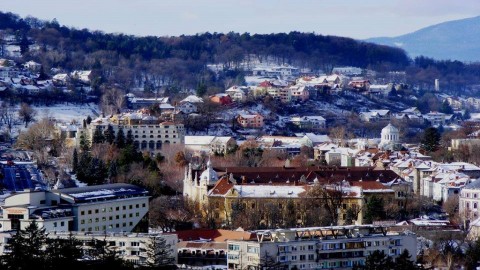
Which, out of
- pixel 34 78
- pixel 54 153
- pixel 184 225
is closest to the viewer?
pixel 184 225

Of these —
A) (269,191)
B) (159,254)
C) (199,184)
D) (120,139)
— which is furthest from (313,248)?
(120,139)

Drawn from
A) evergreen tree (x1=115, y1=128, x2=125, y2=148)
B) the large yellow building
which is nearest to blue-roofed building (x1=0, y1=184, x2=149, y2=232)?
the large yellow building

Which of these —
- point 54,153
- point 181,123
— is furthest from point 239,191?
point 181,123

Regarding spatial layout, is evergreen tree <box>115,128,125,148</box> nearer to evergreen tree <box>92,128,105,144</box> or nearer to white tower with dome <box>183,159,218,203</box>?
evergreen tree <box>92,128,105,144</box>

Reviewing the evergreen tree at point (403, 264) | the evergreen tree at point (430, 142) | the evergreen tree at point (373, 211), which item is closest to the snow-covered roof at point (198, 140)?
the evergreen tree at point (430, 142)

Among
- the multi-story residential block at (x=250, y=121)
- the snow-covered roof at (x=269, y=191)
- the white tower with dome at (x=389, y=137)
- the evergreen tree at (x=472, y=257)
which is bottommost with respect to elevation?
the multi-story residential block at (x=250, y=121)

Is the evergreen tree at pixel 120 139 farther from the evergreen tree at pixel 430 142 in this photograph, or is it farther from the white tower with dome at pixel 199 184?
the evergreen tree at pixel 430 142

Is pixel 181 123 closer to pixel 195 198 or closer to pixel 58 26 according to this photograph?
pixel 195 198
